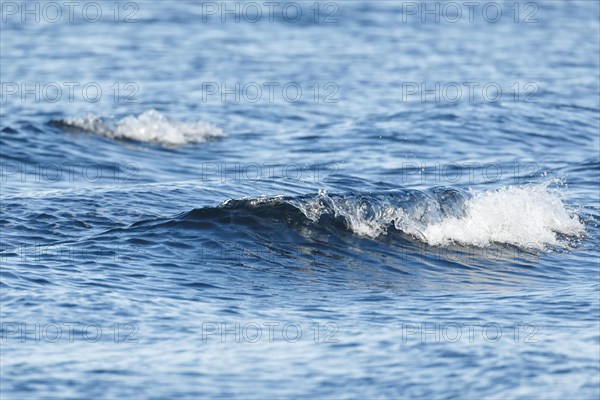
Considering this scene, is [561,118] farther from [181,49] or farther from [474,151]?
[181,49]

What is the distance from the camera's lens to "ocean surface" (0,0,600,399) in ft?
37.4

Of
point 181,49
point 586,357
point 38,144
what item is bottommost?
point 586,357

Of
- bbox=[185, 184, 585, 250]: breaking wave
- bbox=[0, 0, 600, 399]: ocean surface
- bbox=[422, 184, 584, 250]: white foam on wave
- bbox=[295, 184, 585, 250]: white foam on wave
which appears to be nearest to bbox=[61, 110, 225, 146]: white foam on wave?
bbox=[0, 0, 600, 399]: ocean surface

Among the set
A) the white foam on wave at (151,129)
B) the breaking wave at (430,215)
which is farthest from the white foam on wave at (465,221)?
the white foam on wave at (151,129)

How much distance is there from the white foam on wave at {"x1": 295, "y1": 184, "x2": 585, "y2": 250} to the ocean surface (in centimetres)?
4

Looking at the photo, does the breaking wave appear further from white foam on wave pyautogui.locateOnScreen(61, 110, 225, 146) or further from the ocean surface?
white foam on wave pyautogui.locateOnScreen(61, 110, 225, 146)

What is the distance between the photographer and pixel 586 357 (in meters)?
11.5

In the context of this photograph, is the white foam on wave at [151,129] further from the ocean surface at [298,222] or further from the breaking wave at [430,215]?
the breaking wave at [430,215]

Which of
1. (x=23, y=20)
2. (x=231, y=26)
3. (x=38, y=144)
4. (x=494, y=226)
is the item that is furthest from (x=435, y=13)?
(x=494, y=226)

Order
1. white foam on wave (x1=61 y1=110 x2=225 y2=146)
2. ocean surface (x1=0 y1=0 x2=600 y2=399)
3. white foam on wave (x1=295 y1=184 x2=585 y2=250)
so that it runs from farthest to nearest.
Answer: white foam on wave (x1=61 y1=110 x2=225 y2=146) → white foam on wave (x1=295 y1=184 x2=585 y2=250) → ocean surface (x1=0 y1=0 x2=600 y2=399)

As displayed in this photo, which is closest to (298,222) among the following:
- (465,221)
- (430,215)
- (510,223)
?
(430,215)

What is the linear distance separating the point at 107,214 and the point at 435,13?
2625cm

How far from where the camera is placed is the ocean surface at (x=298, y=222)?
11.4 meters

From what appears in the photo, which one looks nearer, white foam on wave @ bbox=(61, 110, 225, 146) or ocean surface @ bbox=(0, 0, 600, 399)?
ocean surface @ bbox=(0, 0, 600, 399)
